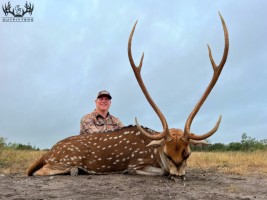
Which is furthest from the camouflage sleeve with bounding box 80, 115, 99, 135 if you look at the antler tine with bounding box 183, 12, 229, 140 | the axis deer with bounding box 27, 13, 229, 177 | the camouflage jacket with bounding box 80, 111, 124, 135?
the antler tine with bounding box 183, 12, 229, 140

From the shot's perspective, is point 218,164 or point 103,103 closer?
point 103,103

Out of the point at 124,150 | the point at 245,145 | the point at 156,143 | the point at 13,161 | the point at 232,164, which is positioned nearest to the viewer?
the point at 156,143

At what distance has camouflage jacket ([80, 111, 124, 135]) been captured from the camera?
8.23 meters

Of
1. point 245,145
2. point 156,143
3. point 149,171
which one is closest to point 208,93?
point 156,143

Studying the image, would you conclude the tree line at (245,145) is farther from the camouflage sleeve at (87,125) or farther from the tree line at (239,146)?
the camouflage sleeve at (87,125)

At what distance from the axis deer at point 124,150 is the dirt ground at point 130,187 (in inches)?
10.0

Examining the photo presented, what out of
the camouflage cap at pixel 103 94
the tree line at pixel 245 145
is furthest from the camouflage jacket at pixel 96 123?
the tree line at pixel 245 145

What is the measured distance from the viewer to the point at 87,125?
27.0ft

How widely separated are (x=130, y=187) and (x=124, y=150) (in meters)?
1.44

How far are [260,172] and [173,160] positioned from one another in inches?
99.5

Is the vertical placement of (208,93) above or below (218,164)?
above

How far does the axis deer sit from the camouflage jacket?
2.95ft

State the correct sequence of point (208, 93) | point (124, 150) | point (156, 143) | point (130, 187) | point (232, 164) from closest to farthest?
point (130, 187)
point (156, 143)
point (208, 93)
point (124, 150)
point (232, 164)

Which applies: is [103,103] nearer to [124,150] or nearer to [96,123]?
[96,123]
